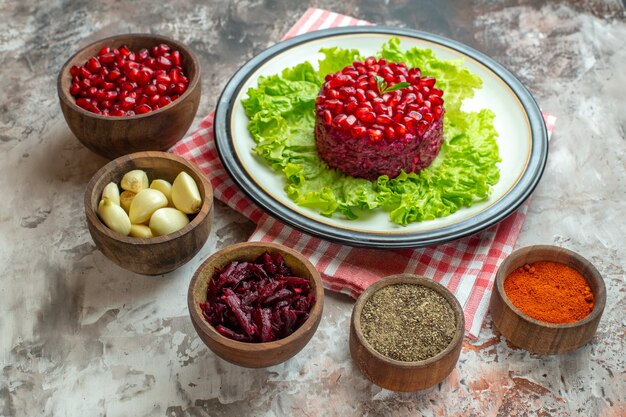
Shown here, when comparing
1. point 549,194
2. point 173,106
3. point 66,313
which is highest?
point 173,106

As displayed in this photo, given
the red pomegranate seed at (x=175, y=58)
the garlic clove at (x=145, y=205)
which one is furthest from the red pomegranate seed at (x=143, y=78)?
the garlic clove at (x=145, y=205)

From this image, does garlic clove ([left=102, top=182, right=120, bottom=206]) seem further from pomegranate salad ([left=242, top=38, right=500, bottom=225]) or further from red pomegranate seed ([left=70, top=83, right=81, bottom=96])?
pomegranate salad ([left=242, top=38, right=500, bottom=225])

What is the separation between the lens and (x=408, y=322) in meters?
2.65

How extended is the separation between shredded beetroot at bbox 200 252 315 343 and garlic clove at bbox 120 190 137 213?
492 mm

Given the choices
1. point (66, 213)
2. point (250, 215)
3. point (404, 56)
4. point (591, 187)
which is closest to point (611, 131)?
point (591, 187)

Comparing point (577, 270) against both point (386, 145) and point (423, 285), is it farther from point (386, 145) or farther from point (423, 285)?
point (386, 145)

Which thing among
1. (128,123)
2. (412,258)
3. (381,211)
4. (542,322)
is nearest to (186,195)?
(128,123)

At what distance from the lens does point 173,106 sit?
3236mm

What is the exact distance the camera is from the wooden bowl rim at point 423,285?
2.51 meters

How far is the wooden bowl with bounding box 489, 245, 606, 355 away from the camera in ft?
8.77

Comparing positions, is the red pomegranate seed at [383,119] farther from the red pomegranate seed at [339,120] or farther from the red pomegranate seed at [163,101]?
the red pomegranate seed at [163,101]

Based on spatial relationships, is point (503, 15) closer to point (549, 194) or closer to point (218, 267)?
point (549, 194)

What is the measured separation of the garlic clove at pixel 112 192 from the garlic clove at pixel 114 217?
0.24 feet

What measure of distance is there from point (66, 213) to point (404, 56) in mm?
1716
